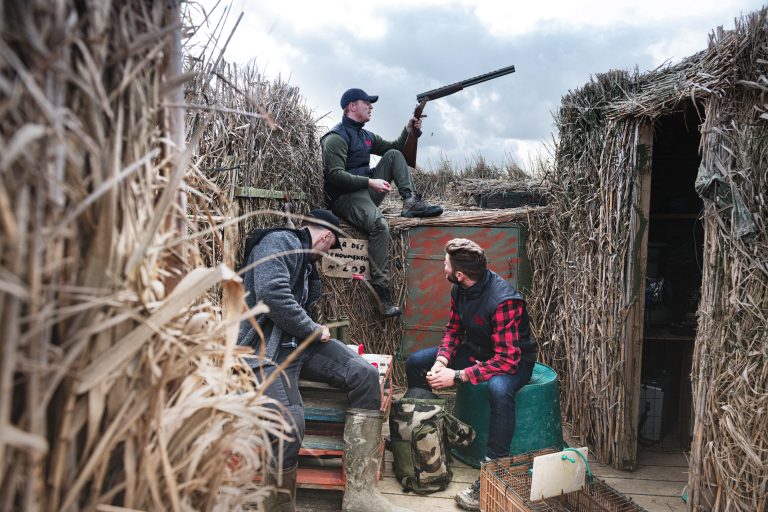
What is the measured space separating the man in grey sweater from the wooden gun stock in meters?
2.88

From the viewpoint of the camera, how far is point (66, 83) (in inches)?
35.7

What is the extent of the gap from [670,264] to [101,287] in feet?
17.6

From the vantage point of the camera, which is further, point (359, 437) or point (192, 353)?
point (359, 437)

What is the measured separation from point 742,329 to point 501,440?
1561 mm

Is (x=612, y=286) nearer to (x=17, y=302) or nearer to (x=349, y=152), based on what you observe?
(x=349, y=152)

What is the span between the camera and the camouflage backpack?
3.65m

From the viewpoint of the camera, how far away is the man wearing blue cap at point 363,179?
561 cm

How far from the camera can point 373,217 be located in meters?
5.69

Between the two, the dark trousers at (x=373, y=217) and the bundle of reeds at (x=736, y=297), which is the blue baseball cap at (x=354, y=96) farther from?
the bundle of reeds at (x=736, y=297)

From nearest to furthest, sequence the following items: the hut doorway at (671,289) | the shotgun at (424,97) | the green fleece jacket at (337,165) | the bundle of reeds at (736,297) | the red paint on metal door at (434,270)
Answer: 1. the bundle of reeds at (736,297)
2. the hut doorway at (671,289)
3. the green fleece jacket at (337,165)
4. the red paint on metal door at (434,270)
5. the shotgun at (424,97)

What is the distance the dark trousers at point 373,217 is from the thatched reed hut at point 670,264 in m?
1.57

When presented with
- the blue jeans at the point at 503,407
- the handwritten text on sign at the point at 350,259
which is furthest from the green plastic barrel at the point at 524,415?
the handwritten text on sign at the point at 350,259

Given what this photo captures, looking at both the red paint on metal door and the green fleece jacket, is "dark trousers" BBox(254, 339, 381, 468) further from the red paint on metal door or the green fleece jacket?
the red paint on metal door

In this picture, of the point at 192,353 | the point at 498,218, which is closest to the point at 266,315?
the point at 192,353
